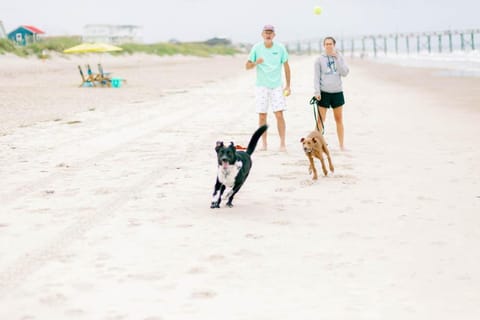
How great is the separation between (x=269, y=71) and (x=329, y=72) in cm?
83

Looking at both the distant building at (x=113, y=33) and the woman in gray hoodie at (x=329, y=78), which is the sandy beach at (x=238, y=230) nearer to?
the woman in gray hoodie at (x=329, y=78)

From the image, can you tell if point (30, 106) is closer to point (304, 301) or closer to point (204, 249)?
point (204, 249)

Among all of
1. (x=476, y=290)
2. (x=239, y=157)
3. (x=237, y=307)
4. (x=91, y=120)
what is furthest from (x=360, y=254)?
(x=91, y=120)

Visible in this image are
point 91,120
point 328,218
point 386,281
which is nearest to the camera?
point 386,281

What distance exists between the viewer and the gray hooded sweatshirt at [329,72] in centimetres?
942

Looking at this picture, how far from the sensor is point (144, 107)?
57.4ft

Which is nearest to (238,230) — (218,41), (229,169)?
(229,169)

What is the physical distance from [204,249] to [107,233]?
911 mm

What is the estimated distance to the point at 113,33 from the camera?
111500 millimetres

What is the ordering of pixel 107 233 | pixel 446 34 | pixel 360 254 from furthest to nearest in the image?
pixel 446 34, pixel 107 233, pixel 360 254

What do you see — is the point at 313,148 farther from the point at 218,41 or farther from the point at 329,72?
the point at 218,41

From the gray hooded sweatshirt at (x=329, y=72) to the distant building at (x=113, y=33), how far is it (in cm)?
9771

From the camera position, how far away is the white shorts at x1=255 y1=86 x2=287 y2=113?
9688mm

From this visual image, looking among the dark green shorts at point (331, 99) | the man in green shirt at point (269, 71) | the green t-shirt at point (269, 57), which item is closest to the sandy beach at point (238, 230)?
the man in green shirt at point (269, 71)
